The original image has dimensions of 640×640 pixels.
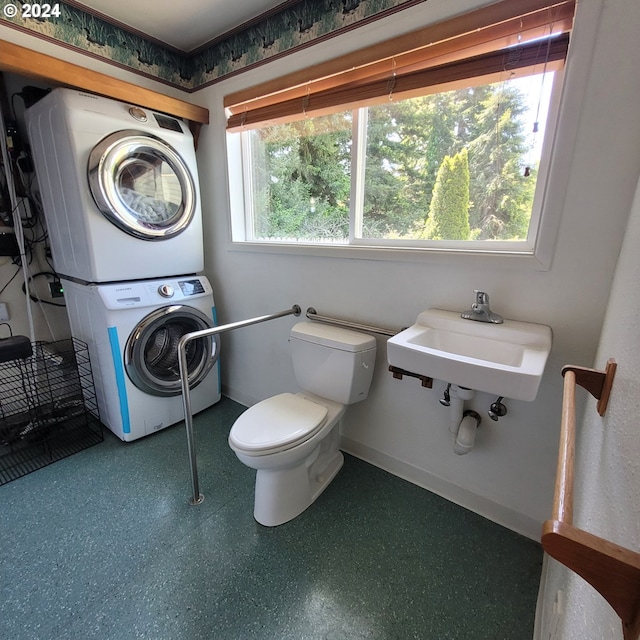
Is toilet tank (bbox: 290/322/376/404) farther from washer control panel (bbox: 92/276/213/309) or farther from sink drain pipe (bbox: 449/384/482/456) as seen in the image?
washer control panel (bbox: 92/276/213/309)

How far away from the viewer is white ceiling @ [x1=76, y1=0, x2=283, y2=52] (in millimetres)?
1660

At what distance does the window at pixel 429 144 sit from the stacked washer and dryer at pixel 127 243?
1.76 feet

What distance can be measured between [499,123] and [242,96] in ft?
4.48

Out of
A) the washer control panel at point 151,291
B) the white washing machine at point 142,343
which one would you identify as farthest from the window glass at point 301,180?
the white washing machine at point 142,343

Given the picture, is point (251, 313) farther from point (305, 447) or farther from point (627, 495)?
point (627, 495)

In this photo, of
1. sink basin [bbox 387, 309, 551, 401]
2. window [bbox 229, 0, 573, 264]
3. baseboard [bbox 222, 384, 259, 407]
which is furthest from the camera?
baseboard [bbox 222, 384, 259, 407]

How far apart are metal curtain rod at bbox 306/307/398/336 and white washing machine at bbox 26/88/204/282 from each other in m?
0.89

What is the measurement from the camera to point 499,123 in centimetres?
127

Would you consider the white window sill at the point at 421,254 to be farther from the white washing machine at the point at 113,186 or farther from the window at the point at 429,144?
the white washing machine at the point at 113,186

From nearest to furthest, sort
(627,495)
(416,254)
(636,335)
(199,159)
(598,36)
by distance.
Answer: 1. (627,495)
2. (636,335)
3. (598,36)
4. (416,254)
5. (199,159)

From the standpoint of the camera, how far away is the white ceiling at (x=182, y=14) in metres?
1.66

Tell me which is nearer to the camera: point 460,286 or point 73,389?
point 460,286

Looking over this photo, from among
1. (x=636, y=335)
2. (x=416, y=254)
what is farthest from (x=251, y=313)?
(x=636, y=335)

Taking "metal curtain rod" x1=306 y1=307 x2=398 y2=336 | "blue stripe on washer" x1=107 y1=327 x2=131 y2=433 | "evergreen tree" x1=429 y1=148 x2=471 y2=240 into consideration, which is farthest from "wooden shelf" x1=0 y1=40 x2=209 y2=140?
"evergreen tree" x1=429 y1=148 x2=471 y2=240
